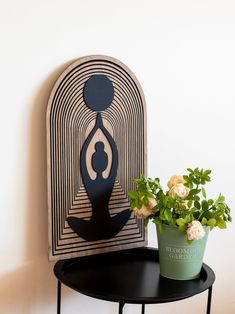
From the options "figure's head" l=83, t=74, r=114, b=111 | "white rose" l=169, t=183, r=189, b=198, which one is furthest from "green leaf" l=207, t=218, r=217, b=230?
"figure's head" l=83, t=74, r=114, b=111

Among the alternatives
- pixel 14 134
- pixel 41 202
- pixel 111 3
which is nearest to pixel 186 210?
pixel 41 202

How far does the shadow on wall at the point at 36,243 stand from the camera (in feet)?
6.10

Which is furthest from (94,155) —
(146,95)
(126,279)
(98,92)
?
(126,279)

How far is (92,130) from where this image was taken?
1.91 m

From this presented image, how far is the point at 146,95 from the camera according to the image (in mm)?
2061

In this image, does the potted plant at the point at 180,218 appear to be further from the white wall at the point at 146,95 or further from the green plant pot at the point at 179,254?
the white wall at the point at 146,95

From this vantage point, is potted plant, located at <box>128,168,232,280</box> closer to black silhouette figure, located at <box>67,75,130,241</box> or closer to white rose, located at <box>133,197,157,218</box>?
white rose, located at <box>133,197,157,218</box>

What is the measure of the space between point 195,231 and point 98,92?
1.98 ft

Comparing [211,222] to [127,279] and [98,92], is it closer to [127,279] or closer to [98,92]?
[127,279]

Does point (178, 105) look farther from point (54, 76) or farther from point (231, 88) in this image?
point (54, 76)

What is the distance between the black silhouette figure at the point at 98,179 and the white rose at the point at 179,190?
28 cm

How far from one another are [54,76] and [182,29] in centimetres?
57

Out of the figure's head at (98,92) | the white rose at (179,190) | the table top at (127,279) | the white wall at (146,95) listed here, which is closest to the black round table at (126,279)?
the table top at (127,279)

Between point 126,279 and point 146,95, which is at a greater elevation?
point 146,95
